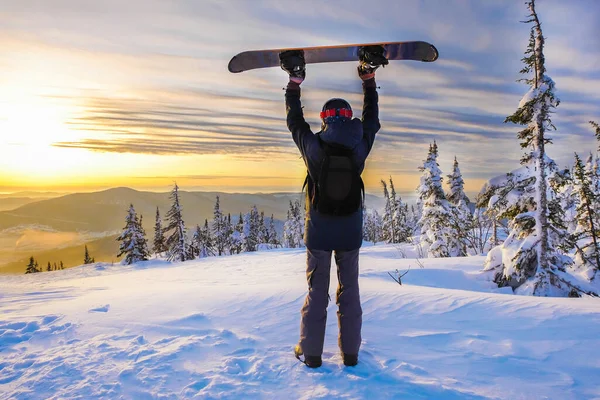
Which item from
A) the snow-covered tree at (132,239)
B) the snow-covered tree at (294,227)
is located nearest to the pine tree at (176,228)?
the snow-covered tree at (132,239)

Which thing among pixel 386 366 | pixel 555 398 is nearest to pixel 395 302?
pixel 386 366

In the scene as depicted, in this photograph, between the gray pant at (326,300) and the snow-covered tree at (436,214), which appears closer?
the gray pant at (326,300)

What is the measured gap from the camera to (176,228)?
46.1 meters

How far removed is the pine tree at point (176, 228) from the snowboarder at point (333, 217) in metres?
42.8

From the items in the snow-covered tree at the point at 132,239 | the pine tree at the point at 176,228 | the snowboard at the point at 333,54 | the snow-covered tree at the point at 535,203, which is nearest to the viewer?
the snowboard at the point at 333,54

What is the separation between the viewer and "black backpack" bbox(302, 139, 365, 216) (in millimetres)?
3744

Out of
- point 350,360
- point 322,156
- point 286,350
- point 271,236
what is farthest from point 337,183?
point 271,236

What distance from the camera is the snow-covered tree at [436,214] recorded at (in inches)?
1131

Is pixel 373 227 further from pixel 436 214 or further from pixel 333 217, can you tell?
pixel 333 217

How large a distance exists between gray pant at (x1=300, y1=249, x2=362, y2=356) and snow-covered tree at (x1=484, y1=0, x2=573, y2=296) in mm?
13415

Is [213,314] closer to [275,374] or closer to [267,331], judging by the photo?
[267,331]

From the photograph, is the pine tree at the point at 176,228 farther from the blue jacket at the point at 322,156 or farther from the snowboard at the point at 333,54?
the blue jacket at the point at 322,156

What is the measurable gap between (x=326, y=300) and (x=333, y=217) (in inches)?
37.3

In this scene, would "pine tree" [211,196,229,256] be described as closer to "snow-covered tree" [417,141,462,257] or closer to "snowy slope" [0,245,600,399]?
"snow-covered tree" [417,141,462,257]
